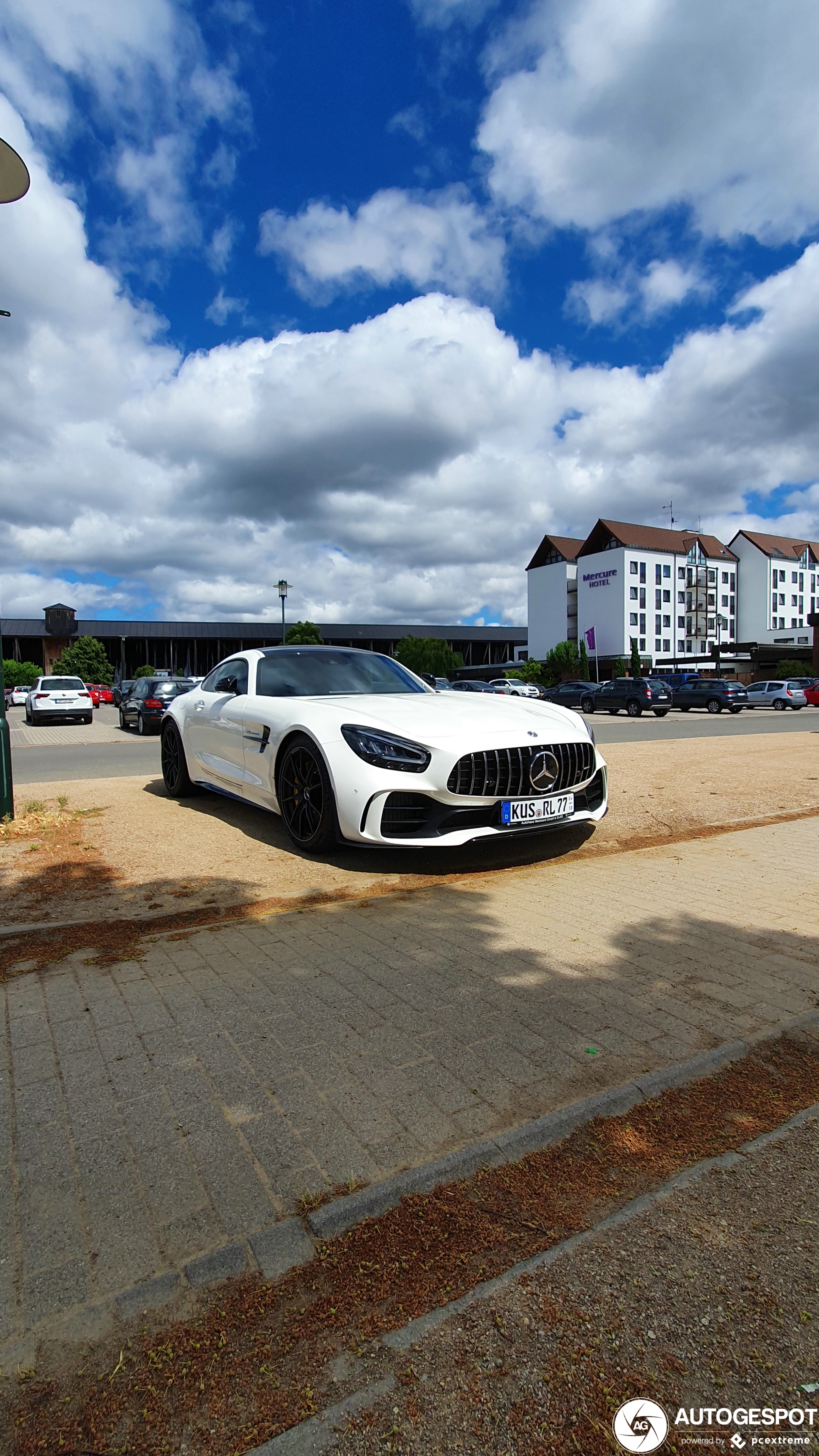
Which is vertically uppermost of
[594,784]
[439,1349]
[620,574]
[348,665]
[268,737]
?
[620,574]

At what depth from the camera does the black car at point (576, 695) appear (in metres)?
38.3

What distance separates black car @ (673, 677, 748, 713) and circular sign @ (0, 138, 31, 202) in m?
37.5

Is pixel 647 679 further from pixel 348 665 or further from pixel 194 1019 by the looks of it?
pixel 194 1019

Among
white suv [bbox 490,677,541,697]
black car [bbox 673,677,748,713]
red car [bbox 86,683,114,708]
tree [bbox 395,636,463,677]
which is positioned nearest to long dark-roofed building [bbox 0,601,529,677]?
tree [bbox 395,636,463,677]

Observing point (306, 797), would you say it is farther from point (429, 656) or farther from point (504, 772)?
point (429, 656)

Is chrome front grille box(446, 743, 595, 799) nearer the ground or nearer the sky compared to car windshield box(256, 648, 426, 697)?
nearer the ground

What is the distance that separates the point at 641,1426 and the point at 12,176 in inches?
273

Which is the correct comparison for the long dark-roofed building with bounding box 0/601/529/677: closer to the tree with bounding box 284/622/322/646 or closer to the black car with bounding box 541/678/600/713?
the tree with bounding box 284/622/322/646

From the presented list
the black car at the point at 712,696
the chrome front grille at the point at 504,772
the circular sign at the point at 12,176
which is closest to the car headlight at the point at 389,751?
the chrome front grille at the point at 504,772

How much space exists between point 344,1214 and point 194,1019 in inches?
48.1

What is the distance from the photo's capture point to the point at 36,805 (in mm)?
7137

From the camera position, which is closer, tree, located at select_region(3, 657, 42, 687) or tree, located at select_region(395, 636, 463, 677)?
tree, located at select_region(3, 657, 42, 687)

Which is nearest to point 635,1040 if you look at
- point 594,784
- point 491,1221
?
point 491,1221

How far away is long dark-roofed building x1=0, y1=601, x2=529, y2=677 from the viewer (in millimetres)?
86938
